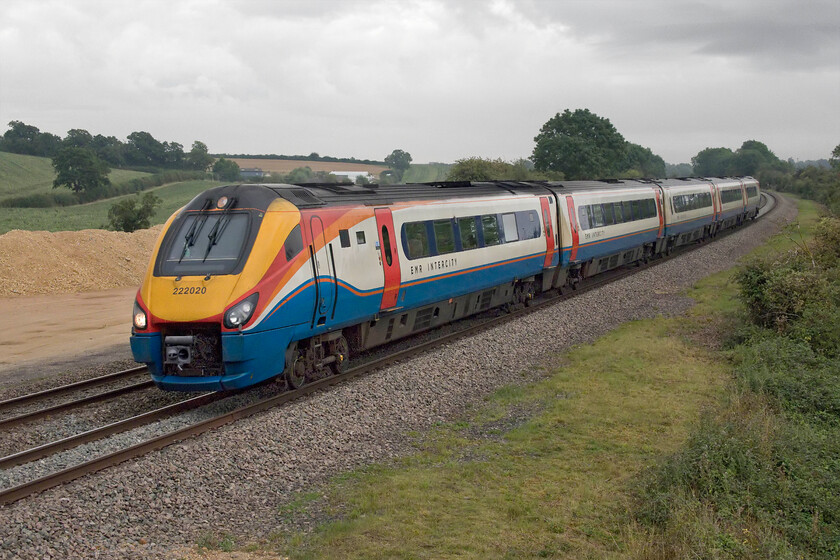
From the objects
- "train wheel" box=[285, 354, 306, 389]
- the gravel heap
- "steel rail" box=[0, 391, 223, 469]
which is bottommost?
the gravel heap

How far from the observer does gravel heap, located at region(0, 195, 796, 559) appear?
7.45 m

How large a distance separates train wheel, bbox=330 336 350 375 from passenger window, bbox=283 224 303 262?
2.36 meters

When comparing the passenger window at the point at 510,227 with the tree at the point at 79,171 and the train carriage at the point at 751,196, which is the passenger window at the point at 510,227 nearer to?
the train carriage at the point at 751,196

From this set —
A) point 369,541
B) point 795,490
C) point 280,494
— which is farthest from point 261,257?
point 795,490

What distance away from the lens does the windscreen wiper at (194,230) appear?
12.0 m

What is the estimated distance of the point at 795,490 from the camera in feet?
28.9

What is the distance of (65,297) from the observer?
28891mm

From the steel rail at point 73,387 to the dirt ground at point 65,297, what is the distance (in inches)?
98.9

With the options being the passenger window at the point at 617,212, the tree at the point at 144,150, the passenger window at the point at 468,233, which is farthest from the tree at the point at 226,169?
the passenger window at the point at 468,233

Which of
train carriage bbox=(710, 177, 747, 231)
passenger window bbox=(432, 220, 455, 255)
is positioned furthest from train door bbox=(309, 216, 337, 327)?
train carriage bbox=(710, 177, 747, 231)

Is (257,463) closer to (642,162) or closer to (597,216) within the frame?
(597,216)

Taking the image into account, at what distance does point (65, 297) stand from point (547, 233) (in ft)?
62.4

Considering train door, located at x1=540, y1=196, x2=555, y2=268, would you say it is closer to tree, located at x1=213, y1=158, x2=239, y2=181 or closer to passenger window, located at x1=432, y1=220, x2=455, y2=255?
passenger window, located at x1=432, y1=220, x2=455, y2=255

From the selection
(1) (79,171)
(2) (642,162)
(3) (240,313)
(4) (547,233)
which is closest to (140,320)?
(3) (240,313)
